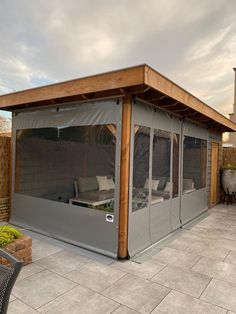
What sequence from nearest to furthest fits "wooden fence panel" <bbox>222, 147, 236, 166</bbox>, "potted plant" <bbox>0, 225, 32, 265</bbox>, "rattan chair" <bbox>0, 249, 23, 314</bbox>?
"rattan chair" <bbox>0, 249, 23, 314</bbox> < "potted plant" <bbox>0, 225, 32, 265</bbox> < "wooden fence panel" <bbox>222, 147, 236, 166</bbox>

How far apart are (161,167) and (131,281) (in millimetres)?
2059

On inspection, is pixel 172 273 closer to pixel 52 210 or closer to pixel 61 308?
pixel 61 308

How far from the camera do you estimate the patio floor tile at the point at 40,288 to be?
2.39 meters

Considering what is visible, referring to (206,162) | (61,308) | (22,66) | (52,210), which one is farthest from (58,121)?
(22,66)

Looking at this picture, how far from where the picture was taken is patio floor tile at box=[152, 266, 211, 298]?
2.66 m

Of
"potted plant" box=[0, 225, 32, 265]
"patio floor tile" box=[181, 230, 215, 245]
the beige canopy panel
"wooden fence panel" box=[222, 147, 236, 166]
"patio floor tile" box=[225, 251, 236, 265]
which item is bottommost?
"patio floor tile" box=[225, 251, 236, 265]

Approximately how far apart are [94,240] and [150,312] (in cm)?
162

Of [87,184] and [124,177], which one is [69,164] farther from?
[124,177]

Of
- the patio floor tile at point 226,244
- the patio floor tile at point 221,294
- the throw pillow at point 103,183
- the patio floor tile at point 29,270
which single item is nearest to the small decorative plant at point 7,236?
the patio floor tile at point 29,270

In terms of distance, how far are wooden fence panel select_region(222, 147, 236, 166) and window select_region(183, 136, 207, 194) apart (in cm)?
232

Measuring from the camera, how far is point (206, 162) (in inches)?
263

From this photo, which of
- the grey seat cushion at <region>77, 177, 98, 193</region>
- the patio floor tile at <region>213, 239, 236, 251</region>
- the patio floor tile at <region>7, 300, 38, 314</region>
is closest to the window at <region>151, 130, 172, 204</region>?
the grey seat cushion at <region>77, 177, 98, 193</region>

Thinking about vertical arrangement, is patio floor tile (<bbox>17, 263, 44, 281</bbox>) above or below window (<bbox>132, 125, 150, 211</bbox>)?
below

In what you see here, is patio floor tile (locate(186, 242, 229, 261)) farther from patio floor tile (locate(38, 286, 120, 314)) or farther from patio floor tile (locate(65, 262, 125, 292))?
patio floor tile (locate(38, 286, 120, 314))
